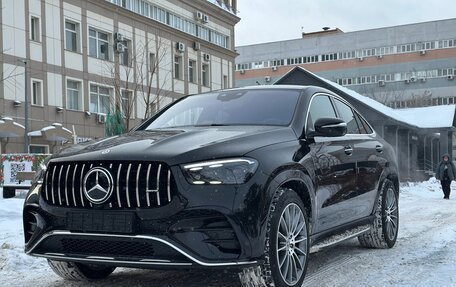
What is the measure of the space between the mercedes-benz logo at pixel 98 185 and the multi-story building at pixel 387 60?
198 feet

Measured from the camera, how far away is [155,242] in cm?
362

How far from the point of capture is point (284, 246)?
4172 millimetres

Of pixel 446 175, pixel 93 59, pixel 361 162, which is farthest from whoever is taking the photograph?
pixel 93 59

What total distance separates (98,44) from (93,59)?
1.24m

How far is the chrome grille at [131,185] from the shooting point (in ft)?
12.1

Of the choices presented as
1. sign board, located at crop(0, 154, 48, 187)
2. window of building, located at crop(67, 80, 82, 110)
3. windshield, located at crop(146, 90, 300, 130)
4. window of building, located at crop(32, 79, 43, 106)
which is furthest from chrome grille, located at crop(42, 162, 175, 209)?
window of building, located at crop(67, 80, 82, 110)

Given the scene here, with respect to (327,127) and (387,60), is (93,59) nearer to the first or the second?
(327,127)

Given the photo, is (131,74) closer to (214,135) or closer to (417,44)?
(214,135)

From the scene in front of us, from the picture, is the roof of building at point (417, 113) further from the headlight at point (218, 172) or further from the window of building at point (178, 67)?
the headlight at point (218, 172)


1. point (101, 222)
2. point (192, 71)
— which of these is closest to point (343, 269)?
point (101, 222)

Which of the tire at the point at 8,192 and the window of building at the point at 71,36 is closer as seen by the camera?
the tire at the point at 8,192

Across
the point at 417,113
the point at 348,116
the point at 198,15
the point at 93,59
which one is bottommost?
the point at 348,116

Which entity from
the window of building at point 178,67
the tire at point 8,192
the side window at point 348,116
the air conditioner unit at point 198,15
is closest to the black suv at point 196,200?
the side window at point 348,116

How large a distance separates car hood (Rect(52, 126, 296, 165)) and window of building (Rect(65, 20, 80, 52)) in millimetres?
29080
